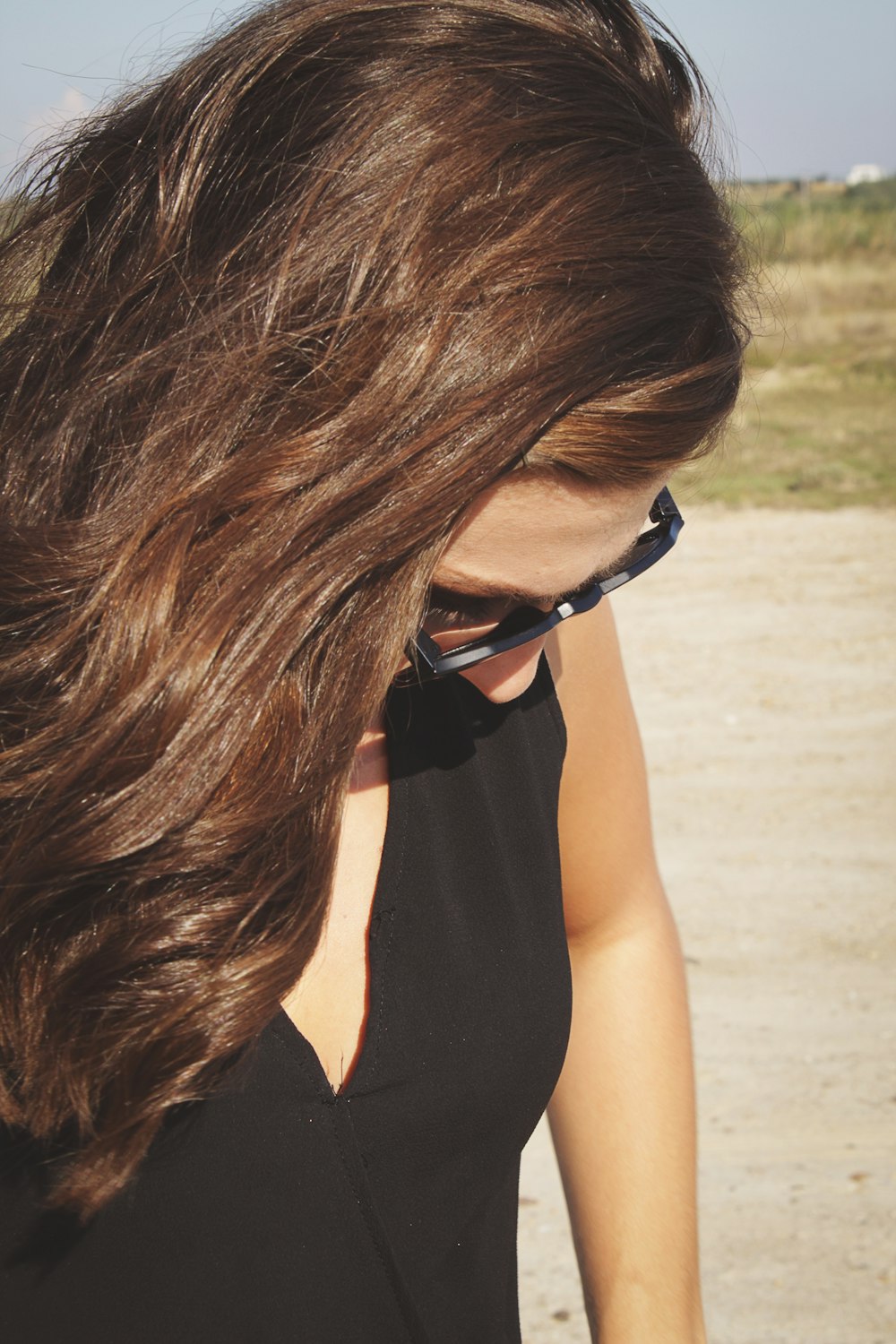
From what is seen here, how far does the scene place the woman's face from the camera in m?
1.19

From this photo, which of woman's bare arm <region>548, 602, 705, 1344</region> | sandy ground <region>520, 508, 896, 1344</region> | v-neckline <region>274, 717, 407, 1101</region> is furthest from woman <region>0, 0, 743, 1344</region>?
sandy ground <region>520, 508, 896, 1344</region>

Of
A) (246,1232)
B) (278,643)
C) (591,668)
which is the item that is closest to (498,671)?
(591,668)

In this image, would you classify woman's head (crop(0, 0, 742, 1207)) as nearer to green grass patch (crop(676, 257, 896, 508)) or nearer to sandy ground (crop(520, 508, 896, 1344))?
green grass patch (crop(676, 257, 896, 508))

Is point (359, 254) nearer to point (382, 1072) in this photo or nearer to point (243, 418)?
point (243, 418)

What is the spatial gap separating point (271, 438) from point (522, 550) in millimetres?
299

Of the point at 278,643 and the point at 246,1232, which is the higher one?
the point at 278,643

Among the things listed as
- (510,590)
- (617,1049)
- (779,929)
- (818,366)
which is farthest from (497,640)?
(818,366)

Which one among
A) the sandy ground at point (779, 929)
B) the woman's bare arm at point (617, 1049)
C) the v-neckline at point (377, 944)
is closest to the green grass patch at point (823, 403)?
the woman's bare arm at point (617, 1049)

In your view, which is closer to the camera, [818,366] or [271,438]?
[271,438]

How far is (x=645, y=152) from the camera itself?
1222mm

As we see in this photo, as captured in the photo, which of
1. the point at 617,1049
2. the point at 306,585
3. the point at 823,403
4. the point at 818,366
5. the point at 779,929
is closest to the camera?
the point at 306,585

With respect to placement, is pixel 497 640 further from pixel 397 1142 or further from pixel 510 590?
pixel 397 1142

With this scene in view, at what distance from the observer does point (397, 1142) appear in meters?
1.26

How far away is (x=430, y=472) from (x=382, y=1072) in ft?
1.95
